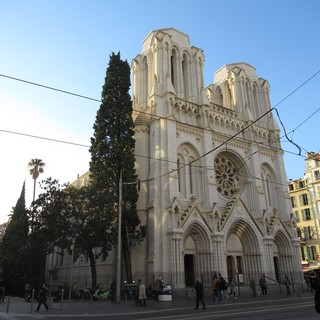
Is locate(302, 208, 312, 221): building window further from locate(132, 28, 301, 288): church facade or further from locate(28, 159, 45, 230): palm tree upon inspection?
locate(28, 159, 45, 230): palm tree

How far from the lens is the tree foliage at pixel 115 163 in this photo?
91.2ft

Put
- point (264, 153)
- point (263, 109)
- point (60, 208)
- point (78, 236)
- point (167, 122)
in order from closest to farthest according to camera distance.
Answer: point (78, 236), point (60, 208), point (167, 122), point (264, 153), point (263, 109)

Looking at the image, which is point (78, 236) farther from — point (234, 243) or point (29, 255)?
point (234, 243)

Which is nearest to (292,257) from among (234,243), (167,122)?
(234,243)

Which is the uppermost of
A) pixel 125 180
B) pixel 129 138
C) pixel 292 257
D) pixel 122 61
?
pixel 122 61

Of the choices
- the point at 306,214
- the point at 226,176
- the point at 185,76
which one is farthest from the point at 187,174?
the point at 306,214

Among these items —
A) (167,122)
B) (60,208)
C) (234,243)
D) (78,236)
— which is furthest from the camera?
(234,243)

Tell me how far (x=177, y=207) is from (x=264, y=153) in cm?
1822

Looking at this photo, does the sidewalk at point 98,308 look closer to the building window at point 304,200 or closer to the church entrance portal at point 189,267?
the church entrance portal at point 189,267

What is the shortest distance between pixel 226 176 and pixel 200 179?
529cm

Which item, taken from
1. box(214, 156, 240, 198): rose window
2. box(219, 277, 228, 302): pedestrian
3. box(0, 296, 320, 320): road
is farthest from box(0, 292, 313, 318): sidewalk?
box(214, 156, 240, 198): rose window

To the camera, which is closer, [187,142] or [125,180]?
[125,180]

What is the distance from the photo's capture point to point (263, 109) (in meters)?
45.6

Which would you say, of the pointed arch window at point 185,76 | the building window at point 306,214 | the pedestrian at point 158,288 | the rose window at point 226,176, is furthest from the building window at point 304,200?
the pedestrian at point 158,288
